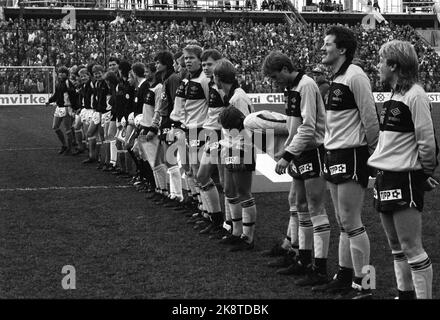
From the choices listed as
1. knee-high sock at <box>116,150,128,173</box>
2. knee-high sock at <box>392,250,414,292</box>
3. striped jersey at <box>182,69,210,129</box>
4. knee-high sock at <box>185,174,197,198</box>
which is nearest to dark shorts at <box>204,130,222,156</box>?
striped jersey at <box>182,69,210,129</box>

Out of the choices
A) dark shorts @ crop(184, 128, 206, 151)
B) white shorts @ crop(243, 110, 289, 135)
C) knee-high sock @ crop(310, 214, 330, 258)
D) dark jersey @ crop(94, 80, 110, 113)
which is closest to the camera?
knee-high sock @ crop(310, 214, 330, 258)

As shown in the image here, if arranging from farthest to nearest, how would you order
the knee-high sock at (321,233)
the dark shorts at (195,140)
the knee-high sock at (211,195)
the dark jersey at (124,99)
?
the dark jersey at (124,99) → the dark shorts at (195,140) → the knee-high sock at (211,195) → the knee-high sock at (321,233)

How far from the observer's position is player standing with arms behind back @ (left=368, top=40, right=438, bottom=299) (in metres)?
5.20

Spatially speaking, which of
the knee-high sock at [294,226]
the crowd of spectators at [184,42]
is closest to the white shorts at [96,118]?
the knee-high sock at [294,226]

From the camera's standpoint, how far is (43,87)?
115 ft

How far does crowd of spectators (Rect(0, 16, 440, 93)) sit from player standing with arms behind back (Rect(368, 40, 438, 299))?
30.6m

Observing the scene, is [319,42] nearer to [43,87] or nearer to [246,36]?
[246,36]

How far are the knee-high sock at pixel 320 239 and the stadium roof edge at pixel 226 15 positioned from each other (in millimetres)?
42963

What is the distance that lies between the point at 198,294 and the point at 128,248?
81.1 inches

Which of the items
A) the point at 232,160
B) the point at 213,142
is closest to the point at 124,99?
the point at 213,142

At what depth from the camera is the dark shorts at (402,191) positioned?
524 centimetres

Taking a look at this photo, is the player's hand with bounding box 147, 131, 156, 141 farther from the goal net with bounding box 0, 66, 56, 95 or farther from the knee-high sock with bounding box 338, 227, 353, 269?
the goal net with bounding box 0, 66, 56, 95

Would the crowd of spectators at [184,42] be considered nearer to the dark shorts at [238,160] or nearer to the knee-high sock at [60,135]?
the knee-high sock at [60,135]
